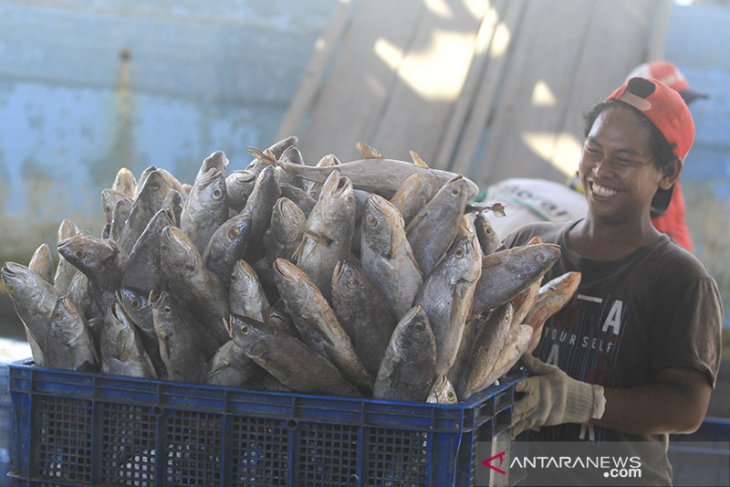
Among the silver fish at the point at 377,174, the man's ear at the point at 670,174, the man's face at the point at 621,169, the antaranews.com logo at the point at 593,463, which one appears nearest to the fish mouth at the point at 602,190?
the man's face at the point at 621,169

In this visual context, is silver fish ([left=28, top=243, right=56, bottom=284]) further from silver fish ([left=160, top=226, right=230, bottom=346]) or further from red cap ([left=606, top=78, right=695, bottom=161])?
red cap ([left=606, top=78, right=695, bottom=161])

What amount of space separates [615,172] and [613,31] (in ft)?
12.3

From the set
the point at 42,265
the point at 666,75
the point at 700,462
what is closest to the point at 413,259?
the point at 42,265

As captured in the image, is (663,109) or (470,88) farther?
(470,88)

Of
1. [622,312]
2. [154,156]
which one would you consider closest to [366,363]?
[622,312]

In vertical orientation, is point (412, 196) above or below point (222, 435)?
above

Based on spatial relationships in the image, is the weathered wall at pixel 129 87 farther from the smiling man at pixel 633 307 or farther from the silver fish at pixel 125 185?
the silver fish at pixel 125 185

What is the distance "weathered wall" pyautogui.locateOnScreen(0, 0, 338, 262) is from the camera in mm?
6570

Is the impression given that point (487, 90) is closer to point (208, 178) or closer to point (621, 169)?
point (621, 169)

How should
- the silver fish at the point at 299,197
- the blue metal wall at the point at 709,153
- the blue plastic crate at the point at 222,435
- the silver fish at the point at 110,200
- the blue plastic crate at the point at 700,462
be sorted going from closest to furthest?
the blue plastic crate at the point at 222,435, the silver fish at the point at 299,197, the silver fish at the point at 110,200, the blue plastic crate at the point at 700,462, the blue metal wall at the point at 709,153

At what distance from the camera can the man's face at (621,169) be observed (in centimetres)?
251

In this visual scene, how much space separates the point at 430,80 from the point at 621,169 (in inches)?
135

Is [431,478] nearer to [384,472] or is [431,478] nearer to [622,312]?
[384,472]

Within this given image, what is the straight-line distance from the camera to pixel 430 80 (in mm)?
5824
